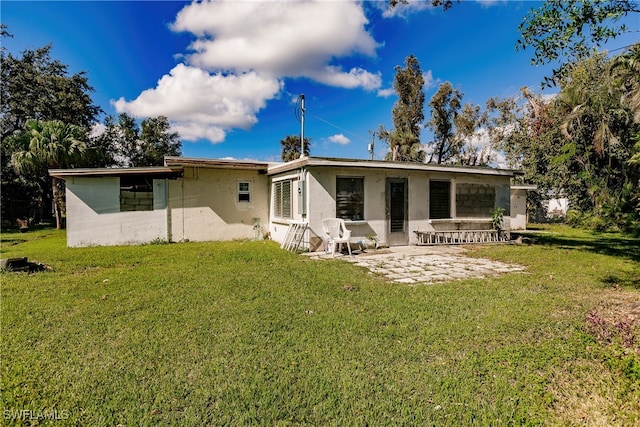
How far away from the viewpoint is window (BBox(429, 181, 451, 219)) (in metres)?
10.9

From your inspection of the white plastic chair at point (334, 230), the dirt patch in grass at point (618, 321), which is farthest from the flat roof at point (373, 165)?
Answer: the dirt patch in grass at point (618, 321)

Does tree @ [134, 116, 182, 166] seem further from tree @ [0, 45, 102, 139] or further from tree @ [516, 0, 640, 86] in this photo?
tree @ [516, 0, 640, 86]

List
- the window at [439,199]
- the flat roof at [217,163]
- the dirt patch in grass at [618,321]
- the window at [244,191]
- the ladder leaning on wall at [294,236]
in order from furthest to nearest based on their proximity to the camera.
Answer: the window at [244,191] < the window at [439,199] < the flat roof at [217,163] < the ladder leaning on wall at [294,236] < the dirt patch in grass at [618,321]

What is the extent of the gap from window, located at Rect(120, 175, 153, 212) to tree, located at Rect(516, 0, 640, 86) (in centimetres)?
1149

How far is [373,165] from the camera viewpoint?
956 centimetres

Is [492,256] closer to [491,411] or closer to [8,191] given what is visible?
[491,411]

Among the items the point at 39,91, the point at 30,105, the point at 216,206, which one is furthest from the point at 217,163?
the point at 39,91

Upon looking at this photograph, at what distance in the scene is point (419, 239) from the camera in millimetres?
10617

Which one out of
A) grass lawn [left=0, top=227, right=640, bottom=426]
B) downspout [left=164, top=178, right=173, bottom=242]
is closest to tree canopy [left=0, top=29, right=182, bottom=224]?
downspout [left=164, top=178, right=173, bottom=242]

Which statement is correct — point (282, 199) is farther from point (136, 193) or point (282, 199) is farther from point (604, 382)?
point (604, 382)

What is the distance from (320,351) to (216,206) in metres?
9.86

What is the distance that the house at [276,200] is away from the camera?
9.66 m

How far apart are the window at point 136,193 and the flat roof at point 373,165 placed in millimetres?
4452

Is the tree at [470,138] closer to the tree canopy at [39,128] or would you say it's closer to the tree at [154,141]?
the tree at [154,141]
